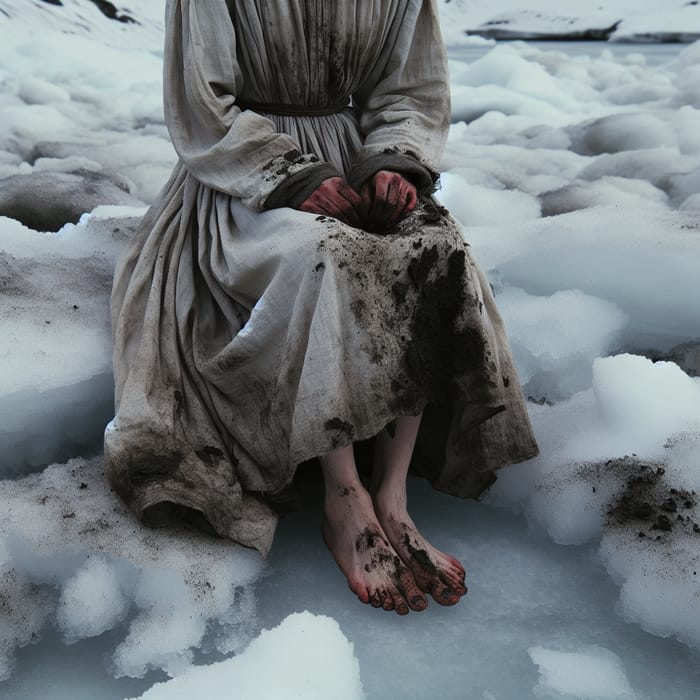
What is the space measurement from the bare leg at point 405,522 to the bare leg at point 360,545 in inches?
0.8

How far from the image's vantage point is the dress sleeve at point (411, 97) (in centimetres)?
155

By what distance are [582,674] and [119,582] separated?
0.61 metres

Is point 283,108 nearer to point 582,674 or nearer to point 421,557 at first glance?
point 421,557

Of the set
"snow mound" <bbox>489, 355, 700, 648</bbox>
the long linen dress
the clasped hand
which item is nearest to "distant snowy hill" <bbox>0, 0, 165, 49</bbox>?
the long linen dress

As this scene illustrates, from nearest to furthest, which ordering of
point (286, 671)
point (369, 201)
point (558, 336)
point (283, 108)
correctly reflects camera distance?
point (286, 671), point (369, 201), point (283, 108), point (558, 336)

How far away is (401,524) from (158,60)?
363cm

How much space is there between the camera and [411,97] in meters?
1.63

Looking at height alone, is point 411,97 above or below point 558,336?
above

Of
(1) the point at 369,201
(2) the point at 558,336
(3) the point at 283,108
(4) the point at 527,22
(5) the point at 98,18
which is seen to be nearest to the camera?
(1) the point at 369,201

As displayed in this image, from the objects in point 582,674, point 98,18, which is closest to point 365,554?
point 582,674

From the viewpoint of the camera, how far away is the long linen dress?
130cm

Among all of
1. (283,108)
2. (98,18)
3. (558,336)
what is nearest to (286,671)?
(283,108)

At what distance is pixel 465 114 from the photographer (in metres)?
3.73

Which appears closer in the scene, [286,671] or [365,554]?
[286,671]
